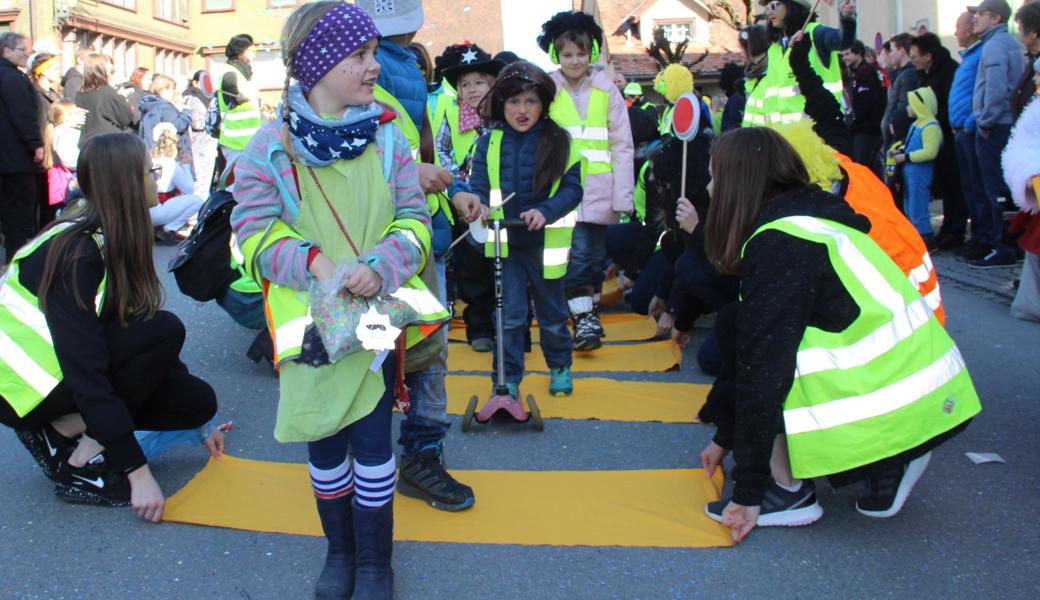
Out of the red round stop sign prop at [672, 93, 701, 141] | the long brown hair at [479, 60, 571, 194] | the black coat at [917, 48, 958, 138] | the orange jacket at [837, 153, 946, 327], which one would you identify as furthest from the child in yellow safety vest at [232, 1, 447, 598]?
the black coat at [917, 48, 958, 138]

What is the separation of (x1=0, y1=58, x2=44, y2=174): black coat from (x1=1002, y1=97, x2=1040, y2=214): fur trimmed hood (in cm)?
750

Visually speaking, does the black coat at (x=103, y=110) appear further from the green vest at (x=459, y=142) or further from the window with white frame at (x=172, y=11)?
the window with white frame at (x=172, y=11)

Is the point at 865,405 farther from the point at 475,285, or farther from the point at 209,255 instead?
the point at 209,255

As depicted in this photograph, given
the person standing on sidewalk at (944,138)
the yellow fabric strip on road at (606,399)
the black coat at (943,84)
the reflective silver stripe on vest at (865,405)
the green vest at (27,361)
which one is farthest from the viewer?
the black coat at (943,84)

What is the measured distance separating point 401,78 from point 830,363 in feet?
5.76

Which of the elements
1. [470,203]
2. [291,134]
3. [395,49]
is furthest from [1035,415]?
[291,134]

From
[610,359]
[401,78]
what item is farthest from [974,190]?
[401,78]

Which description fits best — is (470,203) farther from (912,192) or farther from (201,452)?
(912,192)

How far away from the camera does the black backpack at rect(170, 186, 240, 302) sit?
4812mm

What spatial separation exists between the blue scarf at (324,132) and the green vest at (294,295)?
0.30ft

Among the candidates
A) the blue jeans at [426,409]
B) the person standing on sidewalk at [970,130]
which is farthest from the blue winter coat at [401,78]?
the person standing on sidewalk at [970,130]

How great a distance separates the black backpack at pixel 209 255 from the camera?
4.81 meters

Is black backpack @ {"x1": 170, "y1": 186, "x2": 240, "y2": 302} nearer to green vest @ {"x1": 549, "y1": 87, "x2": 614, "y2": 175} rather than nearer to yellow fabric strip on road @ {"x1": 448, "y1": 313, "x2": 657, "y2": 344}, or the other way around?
yellow fabric strip on road @ {"x1": 448, "y1": 313, "x2": 657, "y2": 344}

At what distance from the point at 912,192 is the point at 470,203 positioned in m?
6.31
